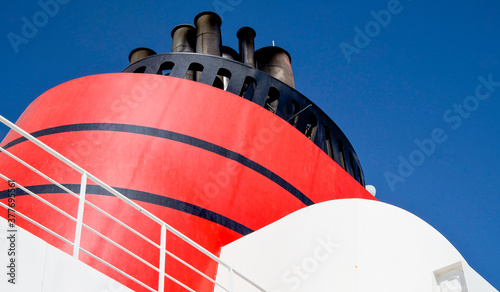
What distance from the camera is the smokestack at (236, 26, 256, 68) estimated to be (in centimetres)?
956

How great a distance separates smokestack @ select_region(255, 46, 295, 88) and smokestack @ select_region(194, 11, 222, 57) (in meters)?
1.10

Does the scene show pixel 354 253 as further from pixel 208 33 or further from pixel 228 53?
pixel 228 53

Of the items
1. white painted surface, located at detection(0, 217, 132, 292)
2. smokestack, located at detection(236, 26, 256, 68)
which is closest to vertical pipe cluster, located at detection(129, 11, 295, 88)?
smokestack, located at detection(236, 26, 256, 68)

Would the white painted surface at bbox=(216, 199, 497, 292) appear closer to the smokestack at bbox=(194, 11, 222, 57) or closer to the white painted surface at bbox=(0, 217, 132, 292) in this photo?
the white painted surface at bbox=(0, 217, 132, 292)

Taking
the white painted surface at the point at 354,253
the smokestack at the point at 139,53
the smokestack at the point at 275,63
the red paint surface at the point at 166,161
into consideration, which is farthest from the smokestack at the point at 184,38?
the white painted surface at the point at 354,253

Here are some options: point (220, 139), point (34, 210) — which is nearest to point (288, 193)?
point (220, 139)

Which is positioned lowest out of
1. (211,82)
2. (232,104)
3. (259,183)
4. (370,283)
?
(370,283)

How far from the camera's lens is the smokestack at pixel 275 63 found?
31.3 ft

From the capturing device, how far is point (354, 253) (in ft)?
14.7

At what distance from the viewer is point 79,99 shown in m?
6.73

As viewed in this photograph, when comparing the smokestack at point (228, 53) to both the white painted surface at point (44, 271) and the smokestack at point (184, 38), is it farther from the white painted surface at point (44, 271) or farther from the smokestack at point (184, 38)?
the white painted surface at point (44, 271)

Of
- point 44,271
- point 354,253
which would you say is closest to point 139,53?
point 354,253

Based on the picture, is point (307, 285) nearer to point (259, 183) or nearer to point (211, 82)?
point (259, 183)

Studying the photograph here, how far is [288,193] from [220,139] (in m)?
1.12
